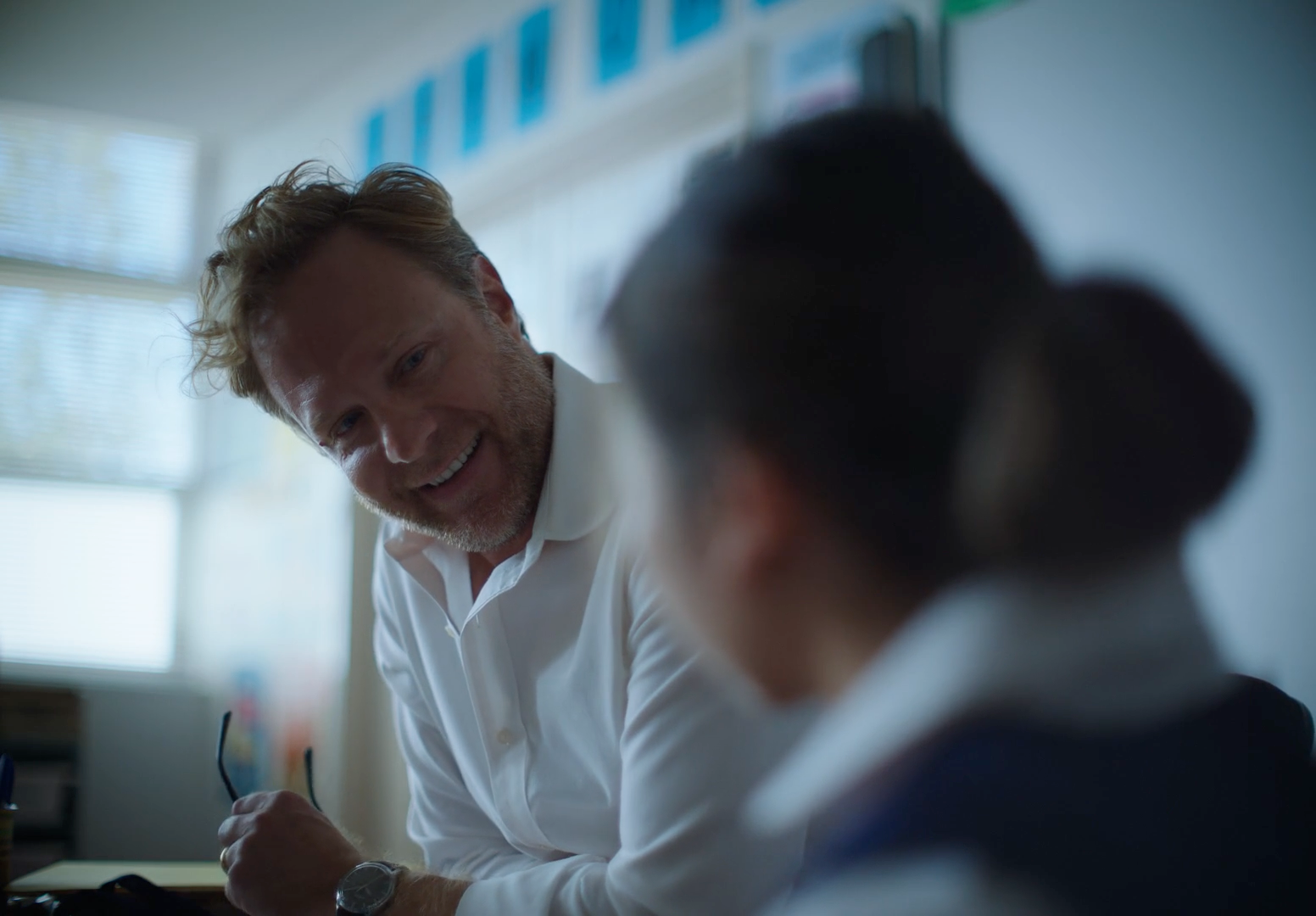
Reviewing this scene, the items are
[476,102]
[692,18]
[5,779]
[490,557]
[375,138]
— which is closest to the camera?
[490,557]

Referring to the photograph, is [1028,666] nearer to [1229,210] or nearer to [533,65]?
[1229,210]

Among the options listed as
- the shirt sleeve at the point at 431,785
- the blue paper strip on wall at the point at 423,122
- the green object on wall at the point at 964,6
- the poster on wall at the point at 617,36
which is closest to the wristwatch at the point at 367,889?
the shirt sleeve at the point at 431,785

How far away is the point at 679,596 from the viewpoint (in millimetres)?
339

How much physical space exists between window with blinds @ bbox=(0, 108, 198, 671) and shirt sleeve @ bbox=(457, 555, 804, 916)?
3.01m

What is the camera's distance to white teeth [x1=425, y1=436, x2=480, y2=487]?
33.1 inches

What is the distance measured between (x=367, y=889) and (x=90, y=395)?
10.4ft

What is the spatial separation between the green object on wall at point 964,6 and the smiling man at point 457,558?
0.89 ft

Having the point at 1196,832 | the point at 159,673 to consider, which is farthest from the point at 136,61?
the point at 1196,832

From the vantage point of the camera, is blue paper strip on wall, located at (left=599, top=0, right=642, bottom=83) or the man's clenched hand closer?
the man's clenched hand

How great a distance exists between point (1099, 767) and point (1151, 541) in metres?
0.07

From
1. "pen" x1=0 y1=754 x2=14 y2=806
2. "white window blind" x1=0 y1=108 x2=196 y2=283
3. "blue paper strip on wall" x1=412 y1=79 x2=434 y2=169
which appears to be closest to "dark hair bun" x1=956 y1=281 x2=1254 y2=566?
"pen" x1=0 y1=754 x2=14 y2=806

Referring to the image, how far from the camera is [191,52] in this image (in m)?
2.84

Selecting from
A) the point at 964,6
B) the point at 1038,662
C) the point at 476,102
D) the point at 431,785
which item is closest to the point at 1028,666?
the point at 1038,662

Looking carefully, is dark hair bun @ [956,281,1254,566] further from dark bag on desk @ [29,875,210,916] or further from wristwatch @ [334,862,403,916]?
dark bag on desk @ [29,875,210,916]
